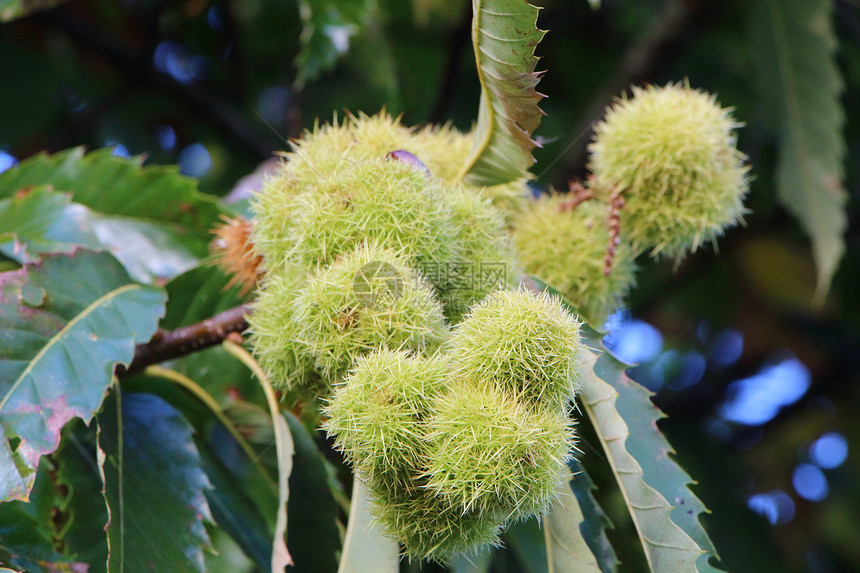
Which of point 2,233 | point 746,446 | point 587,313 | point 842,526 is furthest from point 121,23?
point 842,526

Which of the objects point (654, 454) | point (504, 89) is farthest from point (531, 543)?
point (504, 89)

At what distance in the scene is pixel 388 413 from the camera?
0.88 meters

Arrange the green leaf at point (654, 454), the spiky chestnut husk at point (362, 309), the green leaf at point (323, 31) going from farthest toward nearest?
the green leaf at point (323, 31) → the green leaf at point (654, 454) → the spiky chestnut husk at point (362, 309)

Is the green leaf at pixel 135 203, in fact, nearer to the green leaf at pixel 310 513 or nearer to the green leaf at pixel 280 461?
the green leaf at pixel 280 461

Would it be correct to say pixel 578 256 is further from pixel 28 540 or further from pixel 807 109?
pixel 807 109

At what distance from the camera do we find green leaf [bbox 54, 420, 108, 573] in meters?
1.34

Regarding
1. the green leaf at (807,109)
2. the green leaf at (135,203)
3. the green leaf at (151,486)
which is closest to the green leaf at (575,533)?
the green leaf at (151,486)

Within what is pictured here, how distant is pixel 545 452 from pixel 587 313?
0.55 m

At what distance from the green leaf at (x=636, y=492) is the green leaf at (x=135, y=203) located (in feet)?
3.35

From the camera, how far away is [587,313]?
53.9 inches

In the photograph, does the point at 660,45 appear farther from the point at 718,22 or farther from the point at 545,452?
the point at 545,452

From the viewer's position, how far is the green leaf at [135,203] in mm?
1678

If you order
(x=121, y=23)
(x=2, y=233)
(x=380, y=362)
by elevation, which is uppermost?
(x=380, y=362)

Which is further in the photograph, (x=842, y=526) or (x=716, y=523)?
(x=842, y=526)
